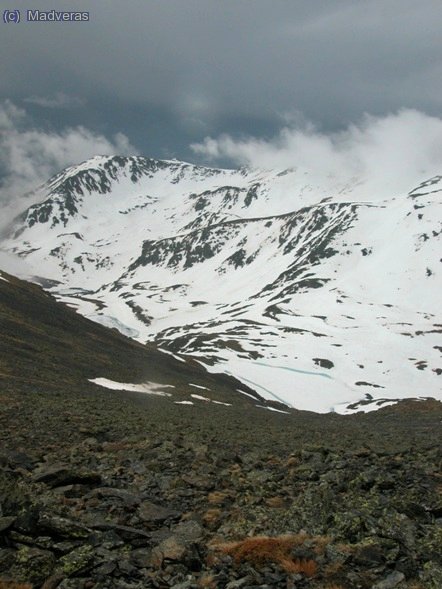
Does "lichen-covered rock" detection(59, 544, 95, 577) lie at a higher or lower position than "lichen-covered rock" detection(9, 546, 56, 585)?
higher

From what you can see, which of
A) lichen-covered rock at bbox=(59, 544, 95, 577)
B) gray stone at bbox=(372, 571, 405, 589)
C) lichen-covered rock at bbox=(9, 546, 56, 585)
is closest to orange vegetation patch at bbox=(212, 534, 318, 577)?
gray stone at bbox=(372, 571, 405, 589)

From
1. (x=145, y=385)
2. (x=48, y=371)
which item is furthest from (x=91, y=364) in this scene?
(x=48, y=371)

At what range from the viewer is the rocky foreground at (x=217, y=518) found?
9188mm

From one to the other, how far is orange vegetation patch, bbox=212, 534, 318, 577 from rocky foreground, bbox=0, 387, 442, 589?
0.08 feet

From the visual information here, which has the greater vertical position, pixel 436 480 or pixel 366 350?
pixel 366 350

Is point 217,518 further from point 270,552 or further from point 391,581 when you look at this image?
point 391,581

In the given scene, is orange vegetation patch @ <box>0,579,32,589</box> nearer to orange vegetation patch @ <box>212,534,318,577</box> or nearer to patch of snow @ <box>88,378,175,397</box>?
orange vegetation patch @ <box>212,534,318,577</box>

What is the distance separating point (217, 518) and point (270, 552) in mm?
2781

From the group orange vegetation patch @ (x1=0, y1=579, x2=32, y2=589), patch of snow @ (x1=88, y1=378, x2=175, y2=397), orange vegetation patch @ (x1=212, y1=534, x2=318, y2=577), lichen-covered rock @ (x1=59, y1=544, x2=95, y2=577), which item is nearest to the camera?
orange vegetation patch @ (x1=0, y1=579, x2=32, y2=589)

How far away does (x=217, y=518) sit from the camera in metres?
12.6

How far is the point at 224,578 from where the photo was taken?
30.3 feet

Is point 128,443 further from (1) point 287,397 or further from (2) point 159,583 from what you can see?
(1) point 287,397

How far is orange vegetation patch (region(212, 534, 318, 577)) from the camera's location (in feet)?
31.0

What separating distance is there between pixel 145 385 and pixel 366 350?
128 m
